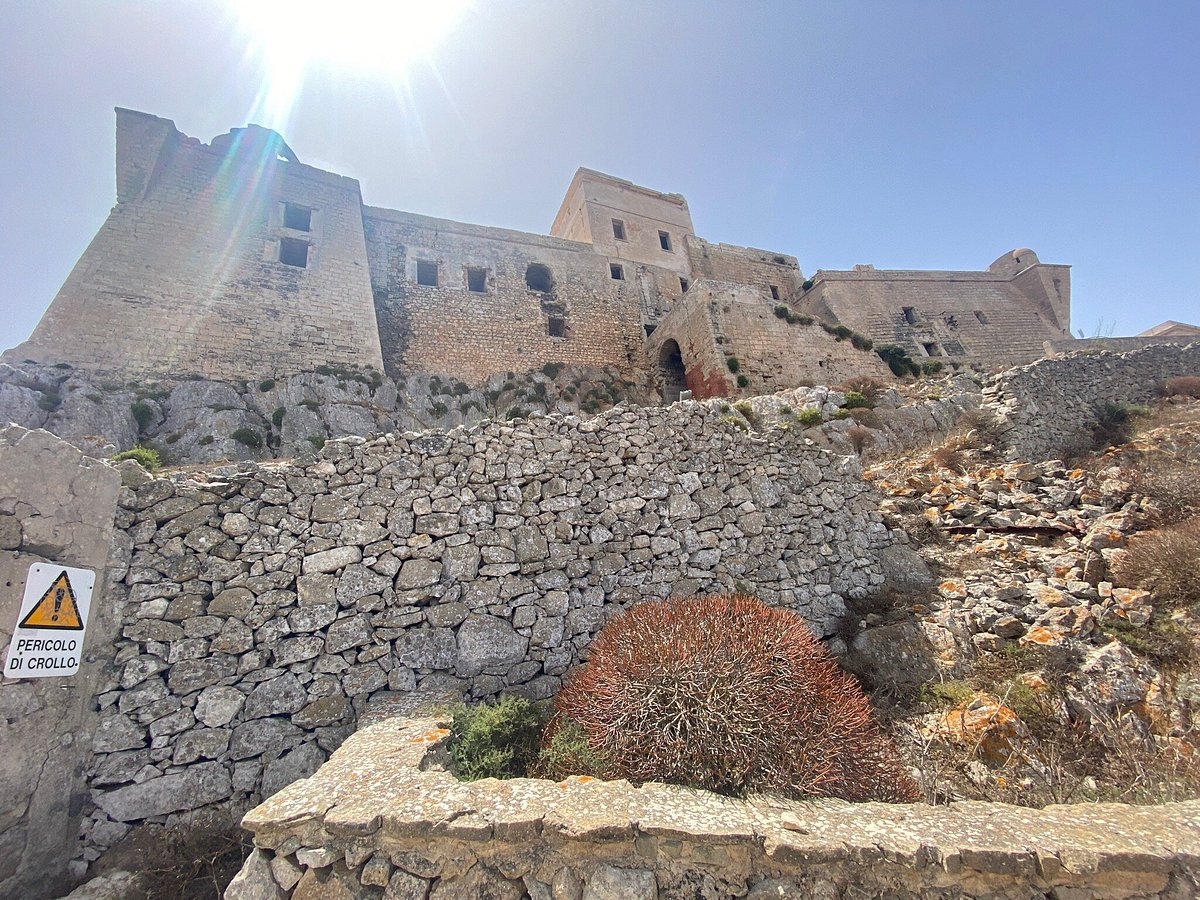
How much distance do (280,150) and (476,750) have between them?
22079 mm

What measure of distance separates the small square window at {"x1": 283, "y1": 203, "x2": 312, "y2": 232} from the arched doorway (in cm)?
1415

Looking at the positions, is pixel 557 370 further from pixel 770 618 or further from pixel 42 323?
pixel 770 618

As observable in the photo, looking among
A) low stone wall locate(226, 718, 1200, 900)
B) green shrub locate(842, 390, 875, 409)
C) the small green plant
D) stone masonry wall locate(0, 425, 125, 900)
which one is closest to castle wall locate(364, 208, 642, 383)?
the small green plant

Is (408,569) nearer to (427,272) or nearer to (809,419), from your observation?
A: (809,419)

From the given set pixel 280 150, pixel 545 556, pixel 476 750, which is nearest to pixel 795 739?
pixel 476 750

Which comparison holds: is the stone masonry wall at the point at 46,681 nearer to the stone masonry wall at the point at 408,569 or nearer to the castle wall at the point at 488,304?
the stone masonry wall at the point at 408,569

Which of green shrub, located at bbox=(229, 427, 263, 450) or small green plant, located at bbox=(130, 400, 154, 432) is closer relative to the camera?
small green plant, located at bbox=(130, 400, 154, 432)

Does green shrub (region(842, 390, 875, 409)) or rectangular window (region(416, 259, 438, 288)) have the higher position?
rectangular window (region(416, 259, 438, 288))

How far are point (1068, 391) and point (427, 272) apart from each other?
21.2m

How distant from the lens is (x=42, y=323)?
40.7 ft

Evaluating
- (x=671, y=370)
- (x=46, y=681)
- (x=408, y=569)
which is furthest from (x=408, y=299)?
(x=46, y=681)

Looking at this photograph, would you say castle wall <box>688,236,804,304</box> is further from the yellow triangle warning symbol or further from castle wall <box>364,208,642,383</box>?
the yellow triangle warning symbol

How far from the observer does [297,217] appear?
17750 millimetres

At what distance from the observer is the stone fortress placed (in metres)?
14.1
